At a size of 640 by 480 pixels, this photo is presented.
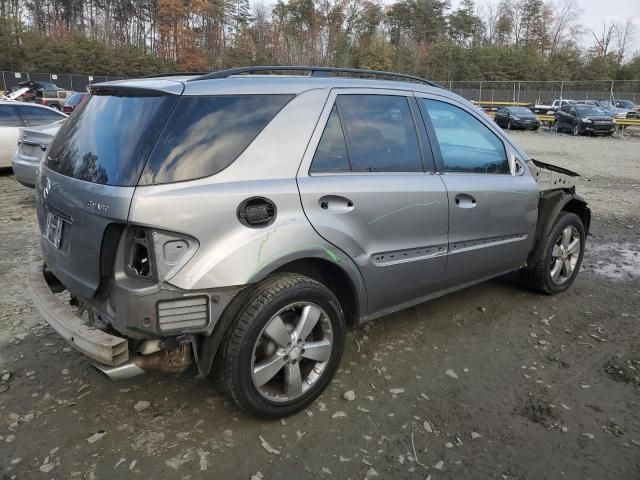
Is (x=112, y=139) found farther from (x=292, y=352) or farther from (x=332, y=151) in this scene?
(x=292, y=352)

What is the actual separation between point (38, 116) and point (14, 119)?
0.46m

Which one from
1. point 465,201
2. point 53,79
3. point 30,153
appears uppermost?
point 53,79

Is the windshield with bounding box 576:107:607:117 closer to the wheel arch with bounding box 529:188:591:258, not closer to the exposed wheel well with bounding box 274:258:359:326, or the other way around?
the wheel arch with bounding box 529:188:591:258

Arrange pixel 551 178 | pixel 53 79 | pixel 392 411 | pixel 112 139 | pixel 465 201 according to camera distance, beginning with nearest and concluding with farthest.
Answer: pixel 112 139 → pixel 392 411 → pixel 465 201 → pixel 551 178 → pixel 53 79

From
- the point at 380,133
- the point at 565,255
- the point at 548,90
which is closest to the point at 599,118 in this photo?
the point at 565,255

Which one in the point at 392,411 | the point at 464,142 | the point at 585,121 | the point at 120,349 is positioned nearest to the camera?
the point at 120,349

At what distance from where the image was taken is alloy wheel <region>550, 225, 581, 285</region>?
14.8ft

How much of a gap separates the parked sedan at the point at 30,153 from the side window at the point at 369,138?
5775 millimetres

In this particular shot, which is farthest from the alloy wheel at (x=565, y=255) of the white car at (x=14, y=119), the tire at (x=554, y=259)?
the white car at (x=14, y=119)

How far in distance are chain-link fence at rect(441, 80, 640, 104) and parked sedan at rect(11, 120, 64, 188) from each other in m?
45.0

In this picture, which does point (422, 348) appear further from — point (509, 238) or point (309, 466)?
point (309, 466)

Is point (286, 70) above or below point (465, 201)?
above

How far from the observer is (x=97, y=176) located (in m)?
2.47

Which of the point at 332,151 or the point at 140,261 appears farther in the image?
the point at 332,151
